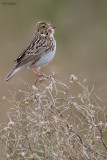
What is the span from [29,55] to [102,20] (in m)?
6.70

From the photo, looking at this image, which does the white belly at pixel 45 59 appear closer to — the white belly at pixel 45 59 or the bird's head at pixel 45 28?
the white belly at pixel 45 59

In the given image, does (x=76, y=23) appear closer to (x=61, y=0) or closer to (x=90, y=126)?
(x=61, y=0)

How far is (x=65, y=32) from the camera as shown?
14602 millimetres

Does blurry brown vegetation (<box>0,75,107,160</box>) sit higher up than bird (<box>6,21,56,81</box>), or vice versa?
bird (<box>6,21,56,81</box>)

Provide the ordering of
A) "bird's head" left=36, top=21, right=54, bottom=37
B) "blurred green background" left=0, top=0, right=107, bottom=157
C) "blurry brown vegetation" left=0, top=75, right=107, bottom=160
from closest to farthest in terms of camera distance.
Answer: "blurry brown vegetation" left=0, top=75, right=107, bottom=160, "bird's head" left=36, top=21, right=54, bottom=37, "blurred green background" left=0, top=0, right=107, bottom=157

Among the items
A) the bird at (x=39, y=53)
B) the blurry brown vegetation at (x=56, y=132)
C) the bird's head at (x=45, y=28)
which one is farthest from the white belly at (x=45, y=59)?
the blurry brown vegetation at (x=56, y=132)

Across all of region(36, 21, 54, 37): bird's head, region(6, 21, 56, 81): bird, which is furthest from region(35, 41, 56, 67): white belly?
region(36, 21, 54, 37): bird's head

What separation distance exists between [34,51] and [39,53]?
76 millimetres

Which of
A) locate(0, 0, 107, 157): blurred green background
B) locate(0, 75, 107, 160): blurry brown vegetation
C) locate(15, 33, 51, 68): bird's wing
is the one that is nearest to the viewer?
locate(0, 75, 107, 160): blurry brown vegetation

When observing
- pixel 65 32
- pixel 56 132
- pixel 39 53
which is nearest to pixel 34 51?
pixel 39 53

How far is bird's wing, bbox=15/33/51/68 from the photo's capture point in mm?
8894

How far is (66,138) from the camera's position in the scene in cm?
618

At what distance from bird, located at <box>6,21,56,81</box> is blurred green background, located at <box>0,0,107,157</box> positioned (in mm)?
2558

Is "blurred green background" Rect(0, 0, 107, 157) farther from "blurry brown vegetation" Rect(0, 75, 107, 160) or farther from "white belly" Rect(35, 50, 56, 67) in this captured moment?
"blurry brown vegetation" Rect(0, 75, 107, 160)
